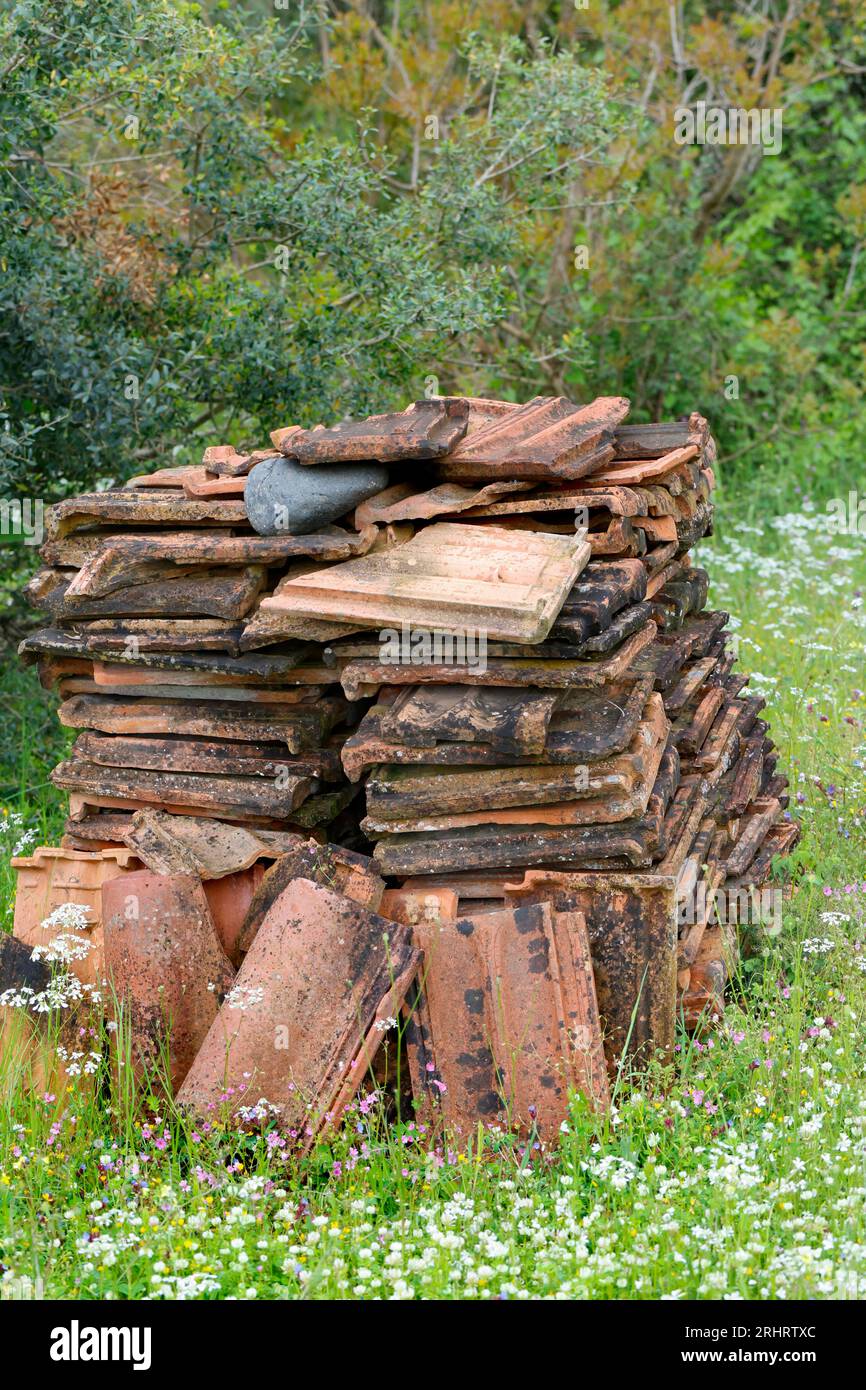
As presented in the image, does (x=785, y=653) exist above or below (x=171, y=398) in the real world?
below

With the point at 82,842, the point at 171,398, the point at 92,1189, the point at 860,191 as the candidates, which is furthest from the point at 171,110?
the point at 860,191

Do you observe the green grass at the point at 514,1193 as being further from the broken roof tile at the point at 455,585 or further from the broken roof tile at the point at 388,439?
the broken roof tile at the point at 388,439

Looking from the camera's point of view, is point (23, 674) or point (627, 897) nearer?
point (627, 897)

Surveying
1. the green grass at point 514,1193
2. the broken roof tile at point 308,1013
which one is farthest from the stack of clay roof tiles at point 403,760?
the green grass at point 514,1193

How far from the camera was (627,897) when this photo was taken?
14.2 feet

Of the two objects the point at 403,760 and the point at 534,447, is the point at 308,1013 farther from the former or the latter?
the point at 534,447

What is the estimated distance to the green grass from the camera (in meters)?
3.42

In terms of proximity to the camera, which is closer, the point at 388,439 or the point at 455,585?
the point at 455,585

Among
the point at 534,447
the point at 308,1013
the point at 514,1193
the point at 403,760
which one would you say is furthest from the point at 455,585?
the point at 514,1193

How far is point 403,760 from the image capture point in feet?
14.6

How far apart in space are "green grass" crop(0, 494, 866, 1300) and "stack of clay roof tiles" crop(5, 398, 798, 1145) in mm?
163

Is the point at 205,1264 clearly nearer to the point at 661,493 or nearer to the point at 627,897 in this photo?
the point at 627,897

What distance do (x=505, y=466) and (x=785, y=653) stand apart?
361cm

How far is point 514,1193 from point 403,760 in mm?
1337
